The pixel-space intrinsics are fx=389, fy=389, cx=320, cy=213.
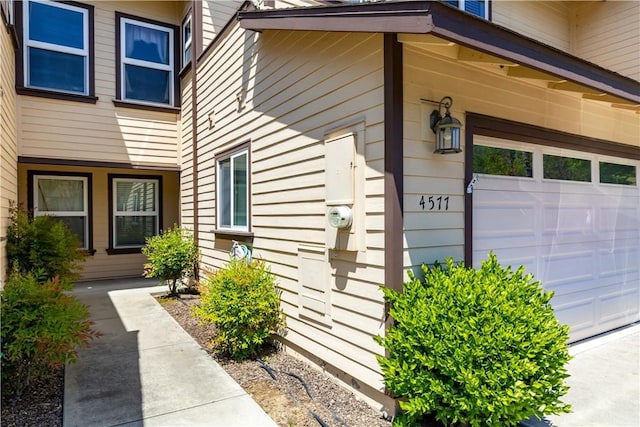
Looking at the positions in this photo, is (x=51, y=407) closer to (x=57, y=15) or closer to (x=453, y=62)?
(x=453, y=62)

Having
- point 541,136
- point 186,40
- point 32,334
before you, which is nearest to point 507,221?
point 541,136

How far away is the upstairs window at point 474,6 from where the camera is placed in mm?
6652

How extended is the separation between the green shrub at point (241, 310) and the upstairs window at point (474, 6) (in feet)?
18.6

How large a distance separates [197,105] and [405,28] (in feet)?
19.9

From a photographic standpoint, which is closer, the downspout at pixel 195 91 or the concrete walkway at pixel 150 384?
the concrete walkway at pixel 150 384

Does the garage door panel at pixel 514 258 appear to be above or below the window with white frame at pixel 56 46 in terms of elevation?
below

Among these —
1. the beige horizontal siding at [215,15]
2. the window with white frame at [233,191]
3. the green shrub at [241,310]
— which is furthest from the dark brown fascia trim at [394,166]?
the beige horizontal siding at [215,15]

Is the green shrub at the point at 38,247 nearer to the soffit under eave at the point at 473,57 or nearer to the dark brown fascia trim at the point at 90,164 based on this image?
the dark brown fascia trim at the point at 90,164

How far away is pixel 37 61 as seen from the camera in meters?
7.40

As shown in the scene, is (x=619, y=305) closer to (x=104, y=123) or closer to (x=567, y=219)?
(x=567, y=219)

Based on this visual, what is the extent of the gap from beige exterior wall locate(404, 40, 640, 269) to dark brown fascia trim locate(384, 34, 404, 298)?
8cm

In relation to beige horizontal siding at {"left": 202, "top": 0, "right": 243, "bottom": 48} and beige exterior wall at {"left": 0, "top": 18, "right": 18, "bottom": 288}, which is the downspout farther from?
beige exterior wall at {"left": 0, "top": 18, "right": 18, "bottom": 288}

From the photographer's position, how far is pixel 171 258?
22.5ft

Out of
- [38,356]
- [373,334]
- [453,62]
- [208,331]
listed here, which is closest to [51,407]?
[38,356]
